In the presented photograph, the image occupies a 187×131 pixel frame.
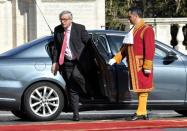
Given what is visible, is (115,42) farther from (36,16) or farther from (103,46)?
(36,16)

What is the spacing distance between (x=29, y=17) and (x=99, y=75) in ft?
29.3

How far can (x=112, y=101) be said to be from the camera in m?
12.6

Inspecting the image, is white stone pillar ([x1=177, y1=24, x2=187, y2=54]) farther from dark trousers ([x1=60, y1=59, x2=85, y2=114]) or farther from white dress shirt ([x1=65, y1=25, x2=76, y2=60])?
white dress shirt ([x1=65, y1=25, x2=76, y2=60])

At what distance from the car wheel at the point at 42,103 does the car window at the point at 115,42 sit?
110 cm

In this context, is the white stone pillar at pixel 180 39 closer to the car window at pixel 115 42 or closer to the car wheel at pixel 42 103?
the car window at pixel 115 42

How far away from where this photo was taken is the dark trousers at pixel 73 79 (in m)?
12.2

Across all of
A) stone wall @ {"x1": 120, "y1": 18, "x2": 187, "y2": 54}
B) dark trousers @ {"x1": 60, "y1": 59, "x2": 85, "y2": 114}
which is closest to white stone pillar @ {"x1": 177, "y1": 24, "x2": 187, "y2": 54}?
stone wall @ {"x1": 120, "y1": 18, "x2": 187, "y2": 54}

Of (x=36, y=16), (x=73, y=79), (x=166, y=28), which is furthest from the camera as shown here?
(x=166, y=28)

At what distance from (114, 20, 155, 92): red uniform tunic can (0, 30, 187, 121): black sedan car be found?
0.85 m

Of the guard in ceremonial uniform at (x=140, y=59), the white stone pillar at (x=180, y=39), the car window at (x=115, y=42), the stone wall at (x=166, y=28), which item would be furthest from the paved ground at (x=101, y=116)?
the white stone pillar at (x=180, y=39)

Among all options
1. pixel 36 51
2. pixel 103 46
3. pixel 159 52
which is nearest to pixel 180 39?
pixel 159 52

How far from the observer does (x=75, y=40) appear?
1214cm

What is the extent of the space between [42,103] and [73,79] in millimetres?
737

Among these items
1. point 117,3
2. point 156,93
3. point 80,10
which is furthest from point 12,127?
point 117,3
